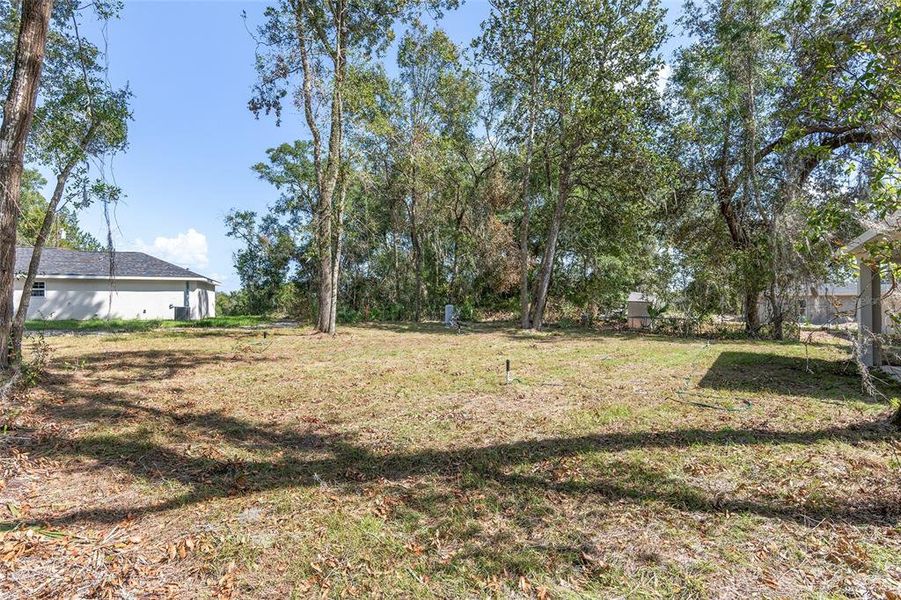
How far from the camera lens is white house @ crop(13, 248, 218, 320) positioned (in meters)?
20.5

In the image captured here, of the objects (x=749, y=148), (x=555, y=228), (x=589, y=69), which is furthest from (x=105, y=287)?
(x=749, y=148)

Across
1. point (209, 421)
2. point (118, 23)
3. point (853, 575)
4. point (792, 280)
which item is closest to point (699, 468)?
point (853, 575)

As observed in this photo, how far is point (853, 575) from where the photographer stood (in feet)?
7.77

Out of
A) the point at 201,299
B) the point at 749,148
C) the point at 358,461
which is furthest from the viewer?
the point at 201,299

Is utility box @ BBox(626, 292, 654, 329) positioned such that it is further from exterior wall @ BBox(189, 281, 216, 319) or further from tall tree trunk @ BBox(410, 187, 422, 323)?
exterior wall @ BBox(189, 281, 216, 319)

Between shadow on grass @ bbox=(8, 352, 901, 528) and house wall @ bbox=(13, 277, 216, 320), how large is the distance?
1921cm

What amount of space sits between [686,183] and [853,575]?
53.7ft

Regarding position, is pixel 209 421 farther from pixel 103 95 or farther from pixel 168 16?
pixel 103 95

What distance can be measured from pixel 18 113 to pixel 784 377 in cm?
1182

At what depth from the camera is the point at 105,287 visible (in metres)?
21.2

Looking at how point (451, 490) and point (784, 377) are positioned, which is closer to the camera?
point (451, 490)

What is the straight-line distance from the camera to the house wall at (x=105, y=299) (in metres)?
20.5

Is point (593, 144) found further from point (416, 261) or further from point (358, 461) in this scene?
point (358, 461)

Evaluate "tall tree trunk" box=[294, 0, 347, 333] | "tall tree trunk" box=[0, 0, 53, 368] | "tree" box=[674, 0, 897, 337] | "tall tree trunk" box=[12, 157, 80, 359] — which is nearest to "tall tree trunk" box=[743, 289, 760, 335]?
"tree" box=[674, 0, 897, 337]
